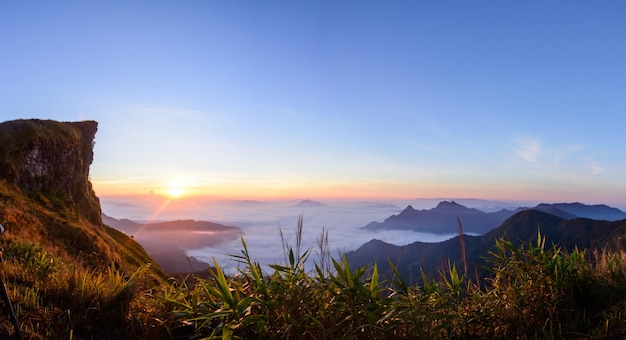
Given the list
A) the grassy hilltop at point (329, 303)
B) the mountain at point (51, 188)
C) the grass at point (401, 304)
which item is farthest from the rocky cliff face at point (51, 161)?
the grass at point (401, 304)

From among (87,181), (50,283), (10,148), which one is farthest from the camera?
(87,181)

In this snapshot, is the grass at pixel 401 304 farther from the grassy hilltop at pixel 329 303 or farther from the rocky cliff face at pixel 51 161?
the rocky cliff face at pixel 51 161

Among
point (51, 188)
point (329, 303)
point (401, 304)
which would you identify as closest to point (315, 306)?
point (329, 303)

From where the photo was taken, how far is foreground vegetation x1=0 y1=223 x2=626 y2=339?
3803 mm

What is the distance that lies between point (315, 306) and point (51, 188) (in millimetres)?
47109

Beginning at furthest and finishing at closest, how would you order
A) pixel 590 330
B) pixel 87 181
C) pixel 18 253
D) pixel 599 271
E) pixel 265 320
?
pixel 87 181
pixel 18 253
pixel 599 271
pixel 590 330
pixel 265 320

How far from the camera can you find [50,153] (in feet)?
138

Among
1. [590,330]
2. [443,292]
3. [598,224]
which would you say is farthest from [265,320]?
[598,224]

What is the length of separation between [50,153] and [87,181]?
1128cm

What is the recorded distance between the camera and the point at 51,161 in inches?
1657

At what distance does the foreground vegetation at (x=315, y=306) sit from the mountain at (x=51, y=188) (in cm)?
2456

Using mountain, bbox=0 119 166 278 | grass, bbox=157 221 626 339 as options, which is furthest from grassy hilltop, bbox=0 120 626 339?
mountain, bbox=0 119 166 278

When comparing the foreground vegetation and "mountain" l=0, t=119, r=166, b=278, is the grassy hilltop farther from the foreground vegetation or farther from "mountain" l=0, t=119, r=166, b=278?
"mountain" l=0, t=119, r=166, b=278

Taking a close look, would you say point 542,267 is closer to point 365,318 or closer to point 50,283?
point 365,318
